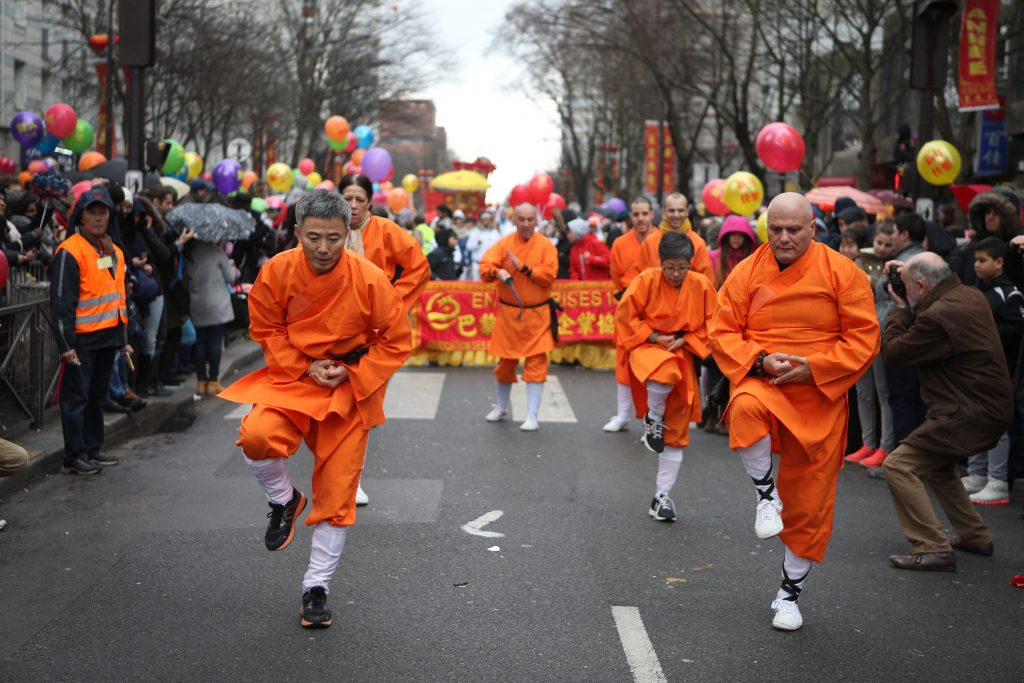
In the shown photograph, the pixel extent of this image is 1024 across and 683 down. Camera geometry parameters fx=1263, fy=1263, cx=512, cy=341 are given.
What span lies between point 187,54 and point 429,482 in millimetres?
21398

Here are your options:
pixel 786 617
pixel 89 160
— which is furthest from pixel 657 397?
pixel 89 160

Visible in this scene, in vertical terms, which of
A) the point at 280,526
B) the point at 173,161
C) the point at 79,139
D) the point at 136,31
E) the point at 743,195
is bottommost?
the point at 280,526

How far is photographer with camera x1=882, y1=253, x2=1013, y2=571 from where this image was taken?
6.65 metres

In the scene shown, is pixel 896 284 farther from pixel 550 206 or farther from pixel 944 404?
pixel 550 206

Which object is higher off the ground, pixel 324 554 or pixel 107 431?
pixel 324 554

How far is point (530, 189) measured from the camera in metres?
21.2

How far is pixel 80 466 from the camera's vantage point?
27.9ft

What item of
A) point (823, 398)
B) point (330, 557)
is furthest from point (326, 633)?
point (823, 398)

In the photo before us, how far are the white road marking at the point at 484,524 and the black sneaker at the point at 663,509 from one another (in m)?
0.92

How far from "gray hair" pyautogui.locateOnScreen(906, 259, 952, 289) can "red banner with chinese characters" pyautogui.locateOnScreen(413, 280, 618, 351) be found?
349 inches

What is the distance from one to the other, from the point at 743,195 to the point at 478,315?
3632mm

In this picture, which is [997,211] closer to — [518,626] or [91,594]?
[518,626]

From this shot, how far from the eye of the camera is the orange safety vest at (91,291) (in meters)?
8.38

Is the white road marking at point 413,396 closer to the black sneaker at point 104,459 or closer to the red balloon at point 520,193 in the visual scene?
the black sneaker at point 104,459
